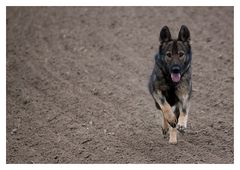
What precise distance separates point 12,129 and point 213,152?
356 centimetres

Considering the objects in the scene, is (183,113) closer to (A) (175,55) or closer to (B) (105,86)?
(A) (175,55)

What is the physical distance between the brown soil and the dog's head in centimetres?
120

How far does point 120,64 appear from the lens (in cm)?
1197

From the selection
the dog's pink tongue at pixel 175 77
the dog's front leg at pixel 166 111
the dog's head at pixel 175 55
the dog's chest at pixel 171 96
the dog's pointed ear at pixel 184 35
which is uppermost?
the dog's pointed ear at pixel 184 35

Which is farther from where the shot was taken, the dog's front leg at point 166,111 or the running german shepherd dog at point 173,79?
the running german shepherd dog at point 173,79

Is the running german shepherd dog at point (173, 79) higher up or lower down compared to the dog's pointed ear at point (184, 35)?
lower down

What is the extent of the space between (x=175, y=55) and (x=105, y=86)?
3.11 m

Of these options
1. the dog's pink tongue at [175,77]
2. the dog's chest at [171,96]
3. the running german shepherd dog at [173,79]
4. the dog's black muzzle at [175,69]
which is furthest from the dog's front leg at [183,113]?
the dog's black muzzle at [175,69]

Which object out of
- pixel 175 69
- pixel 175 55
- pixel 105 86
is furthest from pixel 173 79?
pixel 105 86

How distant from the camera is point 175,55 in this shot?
→ 809 cm

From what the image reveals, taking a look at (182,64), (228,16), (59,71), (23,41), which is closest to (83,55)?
(59,71)

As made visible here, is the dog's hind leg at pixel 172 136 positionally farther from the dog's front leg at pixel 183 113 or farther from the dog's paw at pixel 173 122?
the dog's paw at pixel 173 122

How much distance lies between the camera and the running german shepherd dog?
8.05 metres

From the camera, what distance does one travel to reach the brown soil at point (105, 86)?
28.4ft
